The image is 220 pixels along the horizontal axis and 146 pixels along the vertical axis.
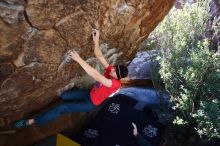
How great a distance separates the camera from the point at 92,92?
5.33m

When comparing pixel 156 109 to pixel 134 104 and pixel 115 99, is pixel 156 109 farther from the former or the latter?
pixel 115 99

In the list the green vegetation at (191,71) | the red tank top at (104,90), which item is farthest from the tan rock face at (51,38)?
the green vegetation at (191,71)

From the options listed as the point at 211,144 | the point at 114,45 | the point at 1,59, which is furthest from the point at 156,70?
the point at 1,59

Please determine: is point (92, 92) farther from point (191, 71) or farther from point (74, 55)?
point (191, 71)

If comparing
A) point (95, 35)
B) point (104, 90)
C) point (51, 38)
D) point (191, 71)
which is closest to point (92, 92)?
point (104, 90)

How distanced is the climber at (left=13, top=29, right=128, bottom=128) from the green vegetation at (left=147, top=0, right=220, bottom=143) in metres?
2.23

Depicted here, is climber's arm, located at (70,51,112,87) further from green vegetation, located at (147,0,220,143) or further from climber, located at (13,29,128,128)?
green vegetation, located at (147,0,220,143)

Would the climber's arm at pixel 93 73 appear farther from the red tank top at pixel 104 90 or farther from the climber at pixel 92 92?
the red tank top at pixel 104 90

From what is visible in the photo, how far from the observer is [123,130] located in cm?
726

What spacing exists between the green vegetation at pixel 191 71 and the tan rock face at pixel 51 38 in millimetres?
1477

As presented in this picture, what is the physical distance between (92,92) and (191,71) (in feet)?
7.95

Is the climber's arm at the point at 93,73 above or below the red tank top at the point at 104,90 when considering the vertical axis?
above

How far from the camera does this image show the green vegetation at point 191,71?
22.1 feet

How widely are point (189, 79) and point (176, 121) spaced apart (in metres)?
0.84
